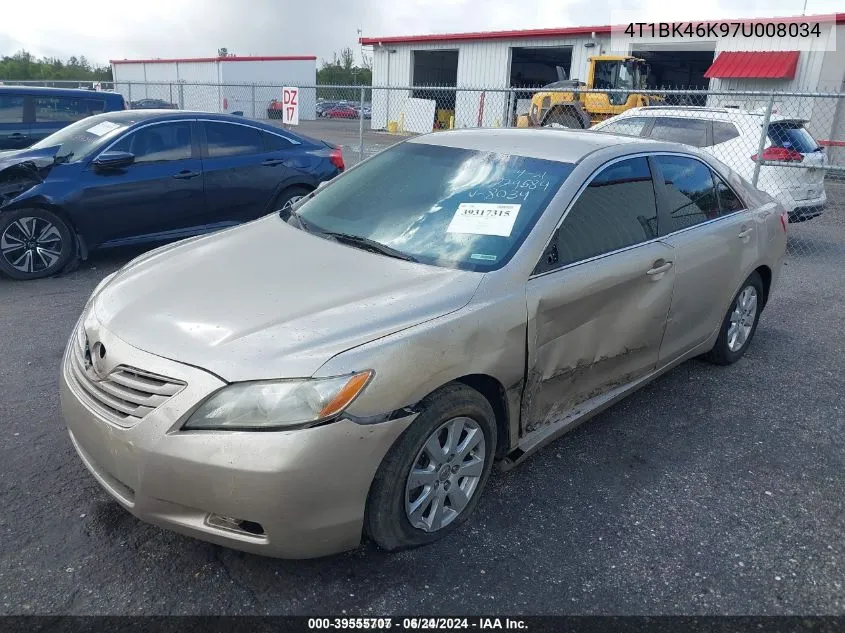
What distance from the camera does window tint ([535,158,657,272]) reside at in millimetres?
3234

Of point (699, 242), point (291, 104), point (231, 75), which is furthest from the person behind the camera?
point (231, 75)

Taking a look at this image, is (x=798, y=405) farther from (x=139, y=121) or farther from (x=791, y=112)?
(x=791, y=112)

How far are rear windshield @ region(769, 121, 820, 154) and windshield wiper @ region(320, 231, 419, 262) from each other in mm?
7803

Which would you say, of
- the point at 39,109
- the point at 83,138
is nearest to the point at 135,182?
the point at 83,138

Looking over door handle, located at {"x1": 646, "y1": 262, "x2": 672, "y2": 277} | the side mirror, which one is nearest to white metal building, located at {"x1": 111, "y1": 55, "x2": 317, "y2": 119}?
the side mirror

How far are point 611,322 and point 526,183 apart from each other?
809 mm

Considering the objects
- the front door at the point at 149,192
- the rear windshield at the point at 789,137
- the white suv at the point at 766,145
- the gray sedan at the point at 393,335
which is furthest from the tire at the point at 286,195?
the rear windshield at the point at 789,137

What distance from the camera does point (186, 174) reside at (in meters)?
Result: 6.96

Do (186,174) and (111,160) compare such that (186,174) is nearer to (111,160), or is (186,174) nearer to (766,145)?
(111,160)

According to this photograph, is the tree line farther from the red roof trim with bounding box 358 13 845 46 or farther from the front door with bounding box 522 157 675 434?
the front door with bounding box 522 157 675 434

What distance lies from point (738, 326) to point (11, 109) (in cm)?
1004

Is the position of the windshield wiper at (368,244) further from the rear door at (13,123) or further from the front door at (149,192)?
the rear door at (13,123)

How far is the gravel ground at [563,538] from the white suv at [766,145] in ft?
18.5

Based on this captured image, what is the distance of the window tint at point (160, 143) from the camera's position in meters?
6.77
